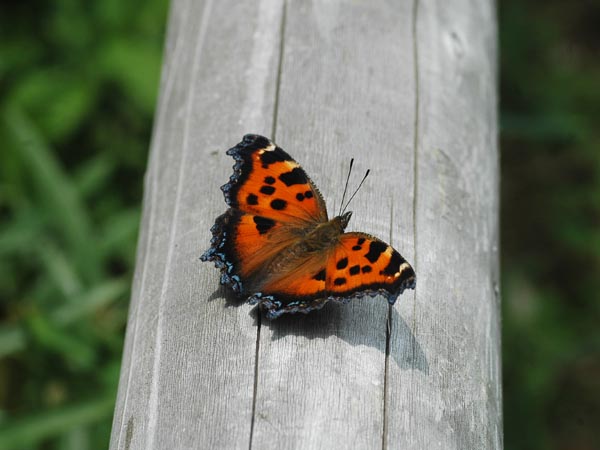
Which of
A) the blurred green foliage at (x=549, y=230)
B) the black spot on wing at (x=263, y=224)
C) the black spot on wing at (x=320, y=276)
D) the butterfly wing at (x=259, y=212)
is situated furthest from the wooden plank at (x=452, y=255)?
the blurred green foliage at (x=549, y=230)

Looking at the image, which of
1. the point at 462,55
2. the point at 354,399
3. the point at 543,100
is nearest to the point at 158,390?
the point at 354,399

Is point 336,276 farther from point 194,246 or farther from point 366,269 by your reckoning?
point 194,246

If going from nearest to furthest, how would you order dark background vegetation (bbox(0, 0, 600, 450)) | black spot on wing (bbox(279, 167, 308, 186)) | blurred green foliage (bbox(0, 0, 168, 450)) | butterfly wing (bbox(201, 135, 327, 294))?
butterfly wing (bbox(201, 135, 327, 294)) → black spot on wing (bbox(279, 167, 308, 186)) → blurred green foliage (bbox(0, 0, 168, 450)) → dark background vegetation (bbox(0, 0, 600, 450))

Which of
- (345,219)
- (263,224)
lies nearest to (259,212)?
(263,224)

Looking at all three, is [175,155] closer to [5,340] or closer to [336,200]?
[336,200]

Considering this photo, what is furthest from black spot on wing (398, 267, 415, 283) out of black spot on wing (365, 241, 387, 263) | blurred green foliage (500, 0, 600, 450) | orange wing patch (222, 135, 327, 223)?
blurred green foliage (500, 0, 600, 450)

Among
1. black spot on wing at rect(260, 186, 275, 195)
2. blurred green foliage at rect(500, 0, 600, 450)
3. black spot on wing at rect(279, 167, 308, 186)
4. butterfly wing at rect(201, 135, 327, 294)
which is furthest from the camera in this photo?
blurred green foliage at rect(500, 0, 600, 450)

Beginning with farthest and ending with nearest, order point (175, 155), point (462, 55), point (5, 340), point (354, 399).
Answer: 1. point (5, 340)
2. point (462, 55)
3. point (175, 155)
4. point (354, 399)

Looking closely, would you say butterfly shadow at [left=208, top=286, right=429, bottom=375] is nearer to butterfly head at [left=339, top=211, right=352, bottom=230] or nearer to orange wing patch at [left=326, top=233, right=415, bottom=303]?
orange wing patch at [left=326, top=233, right=415, bottom=303]
